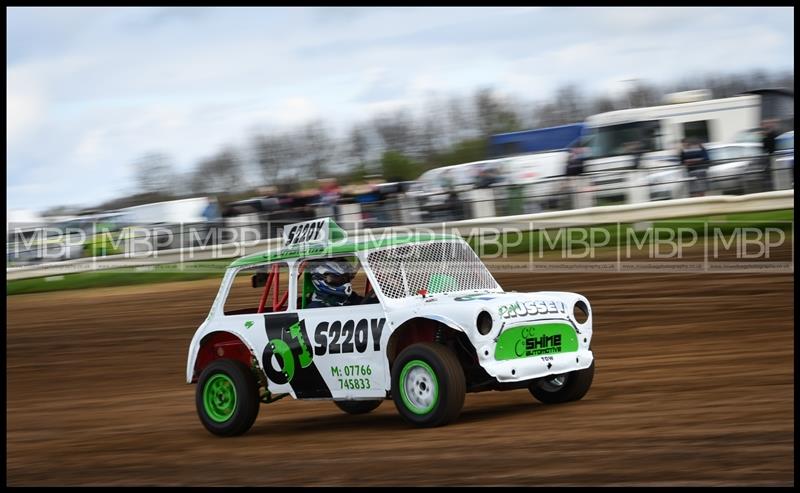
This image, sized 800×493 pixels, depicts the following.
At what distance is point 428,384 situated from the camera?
789 cm

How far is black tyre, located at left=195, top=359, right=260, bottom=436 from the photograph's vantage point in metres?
8.97

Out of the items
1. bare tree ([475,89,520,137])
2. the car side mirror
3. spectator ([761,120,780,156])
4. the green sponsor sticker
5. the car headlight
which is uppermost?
bare tree ([475,89,520,137])

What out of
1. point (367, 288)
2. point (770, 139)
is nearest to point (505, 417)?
point (367, 288)

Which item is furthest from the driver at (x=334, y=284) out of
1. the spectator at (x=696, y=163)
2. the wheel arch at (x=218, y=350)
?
the spectator at (x=696, y=163)

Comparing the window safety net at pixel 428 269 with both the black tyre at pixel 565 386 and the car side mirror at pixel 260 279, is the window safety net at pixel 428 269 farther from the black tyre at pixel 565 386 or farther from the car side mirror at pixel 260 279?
the car side mirror at pixel 260 279

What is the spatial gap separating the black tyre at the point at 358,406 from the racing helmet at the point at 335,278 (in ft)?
4.33

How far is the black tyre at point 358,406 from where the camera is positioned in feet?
31.9

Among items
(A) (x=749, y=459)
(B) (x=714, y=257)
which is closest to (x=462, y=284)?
(A) (x=749, y=459)

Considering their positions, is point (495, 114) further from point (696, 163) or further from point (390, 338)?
point (390, 338)

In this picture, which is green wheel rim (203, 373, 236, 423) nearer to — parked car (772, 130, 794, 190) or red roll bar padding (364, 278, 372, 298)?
red roll bar padding (364, 278, 372, 298)

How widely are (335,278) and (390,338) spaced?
2.68 ft

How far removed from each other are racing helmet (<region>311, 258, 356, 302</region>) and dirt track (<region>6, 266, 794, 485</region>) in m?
1.08

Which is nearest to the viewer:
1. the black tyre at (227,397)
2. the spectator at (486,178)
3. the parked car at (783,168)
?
the black tyre at (227,397)

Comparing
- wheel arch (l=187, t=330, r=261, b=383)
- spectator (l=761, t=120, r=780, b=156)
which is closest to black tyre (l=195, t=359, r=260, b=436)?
wheel arch (l=187, t=330, r=261, b=383)
